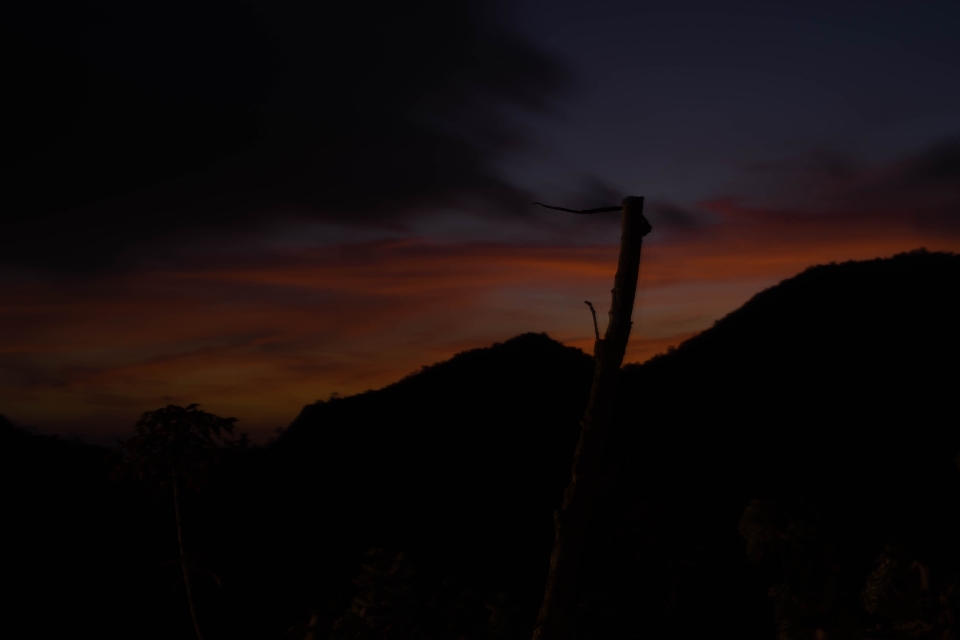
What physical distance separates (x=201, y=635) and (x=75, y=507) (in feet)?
58.2

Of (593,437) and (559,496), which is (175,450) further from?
(559,496)

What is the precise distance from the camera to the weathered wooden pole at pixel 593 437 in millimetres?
6238

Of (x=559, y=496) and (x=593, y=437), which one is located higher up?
(x=593, y=437)

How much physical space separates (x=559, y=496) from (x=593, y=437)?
26345 millimetres

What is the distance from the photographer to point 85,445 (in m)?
36.7

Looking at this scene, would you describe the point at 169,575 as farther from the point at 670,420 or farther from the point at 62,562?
the point at 670,420

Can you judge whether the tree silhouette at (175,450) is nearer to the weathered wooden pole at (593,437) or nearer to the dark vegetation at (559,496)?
the dark vegetation at (559,496)

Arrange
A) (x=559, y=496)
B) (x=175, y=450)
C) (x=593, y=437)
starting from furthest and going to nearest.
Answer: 1. (x=559, y=496)
2. (x=175, y=450)
3. (x=593, y=437)

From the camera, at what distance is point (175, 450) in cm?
1705

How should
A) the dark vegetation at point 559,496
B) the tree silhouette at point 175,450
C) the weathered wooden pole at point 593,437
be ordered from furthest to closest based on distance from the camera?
the dark vegetation at point 559,496
the tree silhouette at point 175,450
the weathered wooden pole at point 593,437

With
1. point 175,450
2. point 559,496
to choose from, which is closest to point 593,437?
point 175,450

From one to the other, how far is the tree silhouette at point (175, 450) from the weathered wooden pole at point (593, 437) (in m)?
13.3

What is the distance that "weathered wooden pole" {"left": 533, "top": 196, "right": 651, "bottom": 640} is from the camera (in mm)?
6238

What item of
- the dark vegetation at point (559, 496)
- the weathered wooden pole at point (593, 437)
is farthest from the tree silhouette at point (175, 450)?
the weathered wooden pole at point (593, 437)
